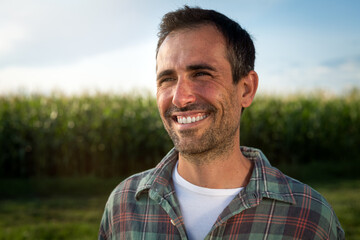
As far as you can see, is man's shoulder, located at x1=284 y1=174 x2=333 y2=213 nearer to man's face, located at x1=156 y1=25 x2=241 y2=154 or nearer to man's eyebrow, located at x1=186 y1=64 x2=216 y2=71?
man's face, located at x1=156 y1=25 x2=241 y2=154

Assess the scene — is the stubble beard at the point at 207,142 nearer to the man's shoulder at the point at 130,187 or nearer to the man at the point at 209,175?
the man at the point at 209,175

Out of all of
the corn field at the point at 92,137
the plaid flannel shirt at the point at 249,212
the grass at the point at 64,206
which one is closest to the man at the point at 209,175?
the plaid flannel shirt at the point at 249,212

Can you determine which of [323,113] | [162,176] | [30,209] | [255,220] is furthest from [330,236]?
[323,113]

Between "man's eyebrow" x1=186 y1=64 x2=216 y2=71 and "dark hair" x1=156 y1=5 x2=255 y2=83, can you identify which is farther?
"dark hair" x1=156 y1=5 x2=255 y2=83

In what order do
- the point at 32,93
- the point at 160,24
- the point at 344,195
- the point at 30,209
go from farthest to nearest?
the point at 32,93 < the point at 344,195 < the point at 30,209 < the point at 160,24

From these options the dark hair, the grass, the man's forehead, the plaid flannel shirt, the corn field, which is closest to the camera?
the plaid flannel shirt

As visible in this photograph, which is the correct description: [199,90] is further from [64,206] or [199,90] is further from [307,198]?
[64,206]

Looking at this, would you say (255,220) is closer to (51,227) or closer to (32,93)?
(51,227)

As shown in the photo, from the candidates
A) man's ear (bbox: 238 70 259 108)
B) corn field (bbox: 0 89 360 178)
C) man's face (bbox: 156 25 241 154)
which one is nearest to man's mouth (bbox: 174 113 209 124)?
man's face (bbox: 156 25 241 154)

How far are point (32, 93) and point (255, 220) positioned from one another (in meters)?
8.85

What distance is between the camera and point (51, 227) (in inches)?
198

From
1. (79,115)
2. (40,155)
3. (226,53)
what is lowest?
(40,155)

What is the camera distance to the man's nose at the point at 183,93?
1.84 meters

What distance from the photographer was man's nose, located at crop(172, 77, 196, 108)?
184cm
